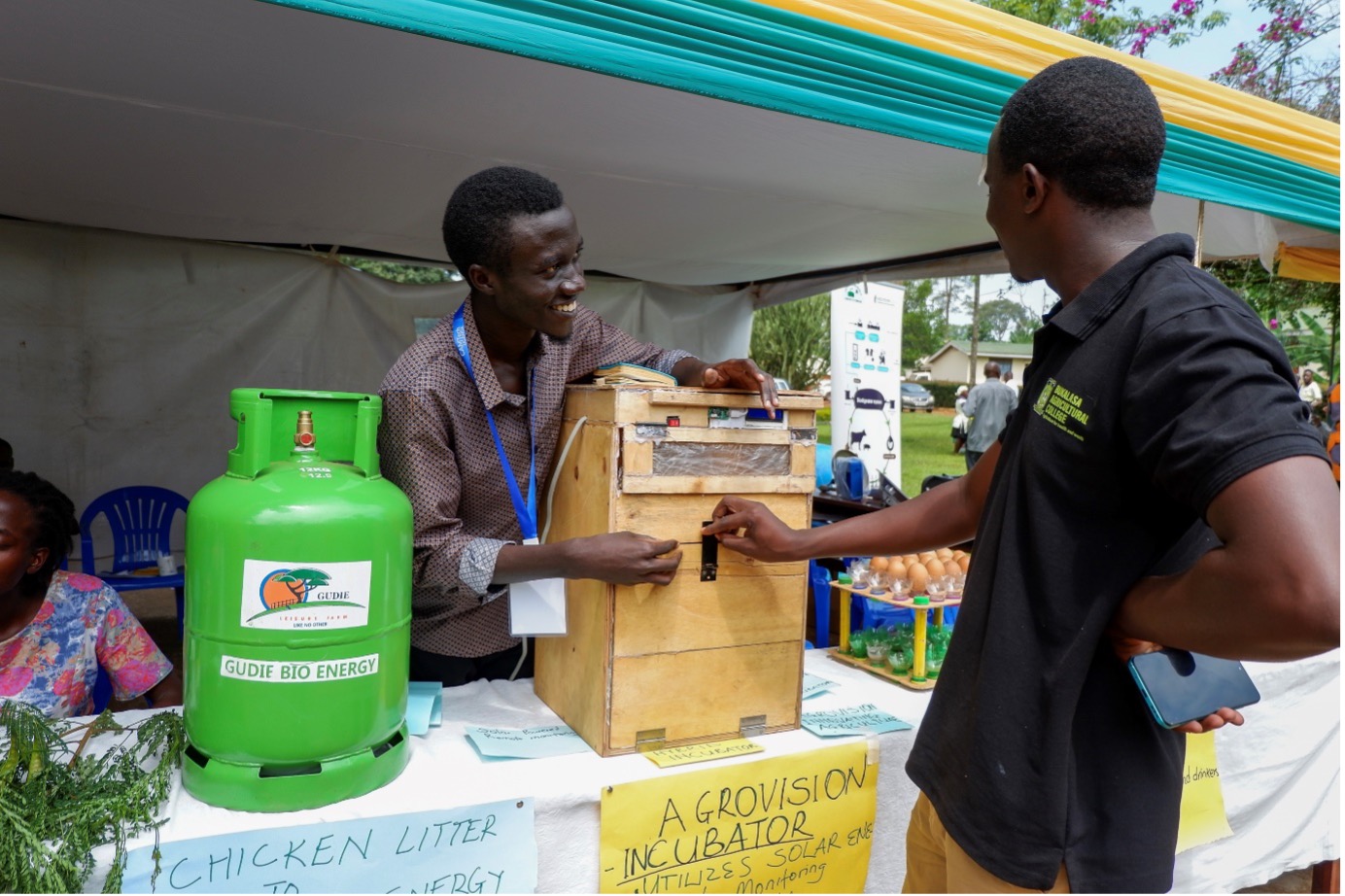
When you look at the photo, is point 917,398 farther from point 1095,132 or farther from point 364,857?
point 364,857

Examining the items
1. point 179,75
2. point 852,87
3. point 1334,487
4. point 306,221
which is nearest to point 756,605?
point 1334,487

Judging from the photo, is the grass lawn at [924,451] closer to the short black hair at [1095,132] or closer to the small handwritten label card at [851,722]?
the small handwritten label card at [851,722]

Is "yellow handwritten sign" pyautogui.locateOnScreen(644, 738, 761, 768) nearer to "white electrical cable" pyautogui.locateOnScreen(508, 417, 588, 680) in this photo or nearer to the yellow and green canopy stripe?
"white electrical cable" pyautogui.locateOnScreen(508, 417, 588, 680)

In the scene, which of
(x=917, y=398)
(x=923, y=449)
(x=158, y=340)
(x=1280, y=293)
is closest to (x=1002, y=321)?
(x=917, y=398)

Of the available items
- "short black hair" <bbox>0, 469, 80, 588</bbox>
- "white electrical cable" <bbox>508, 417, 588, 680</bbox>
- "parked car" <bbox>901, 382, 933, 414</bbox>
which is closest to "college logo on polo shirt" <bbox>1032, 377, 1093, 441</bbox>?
"white electrical cable" <bbox>508, 417, 588, 680</bbox>

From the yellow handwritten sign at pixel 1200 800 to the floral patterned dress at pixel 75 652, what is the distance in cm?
253

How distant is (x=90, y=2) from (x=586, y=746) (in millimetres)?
2072

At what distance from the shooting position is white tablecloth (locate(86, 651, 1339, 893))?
151 cm

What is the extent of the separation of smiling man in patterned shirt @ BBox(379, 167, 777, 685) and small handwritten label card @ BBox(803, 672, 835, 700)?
678mm

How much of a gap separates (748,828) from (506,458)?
912 mm

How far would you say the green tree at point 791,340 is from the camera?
77.7ft

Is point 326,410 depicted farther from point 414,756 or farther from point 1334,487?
point 1334,487

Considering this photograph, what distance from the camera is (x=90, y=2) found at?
6.63 feet

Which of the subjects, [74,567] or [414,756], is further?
[74,567]
